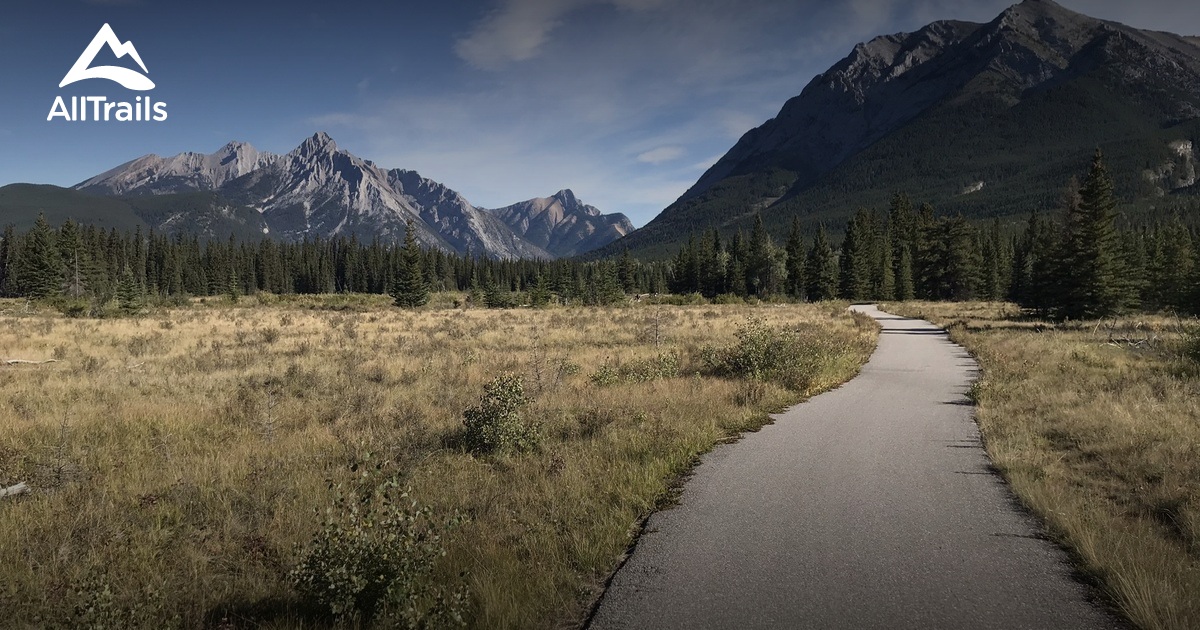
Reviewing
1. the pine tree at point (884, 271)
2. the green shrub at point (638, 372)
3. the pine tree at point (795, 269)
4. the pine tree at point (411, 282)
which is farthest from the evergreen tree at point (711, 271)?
the green shrub at point (638, 372)

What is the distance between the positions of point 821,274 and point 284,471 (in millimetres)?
76477

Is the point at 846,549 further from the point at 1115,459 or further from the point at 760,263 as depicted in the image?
the point at 760,263

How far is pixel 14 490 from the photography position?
272 inches

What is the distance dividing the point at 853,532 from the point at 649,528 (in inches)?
78.1

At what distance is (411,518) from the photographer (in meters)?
4.34

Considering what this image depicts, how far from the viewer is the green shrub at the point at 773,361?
535 inches

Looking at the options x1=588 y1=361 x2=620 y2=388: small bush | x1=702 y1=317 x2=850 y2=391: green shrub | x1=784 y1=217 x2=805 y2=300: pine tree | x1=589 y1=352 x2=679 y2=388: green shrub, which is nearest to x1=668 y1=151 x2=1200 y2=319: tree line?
x1=784 y1=217 x2=805 y2=300: pine tree

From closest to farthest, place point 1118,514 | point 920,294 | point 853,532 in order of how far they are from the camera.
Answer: point 853,532, point 1118,514, point 920,294

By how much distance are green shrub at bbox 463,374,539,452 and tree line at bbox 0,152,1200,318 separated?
114 ft

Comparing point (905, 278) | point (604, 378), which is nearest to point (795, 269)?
point (905, 278)

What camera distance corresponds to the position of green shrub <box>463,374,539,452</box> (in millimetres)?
8938

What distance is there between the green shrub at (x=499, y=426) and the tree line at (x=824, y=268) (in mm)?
34872

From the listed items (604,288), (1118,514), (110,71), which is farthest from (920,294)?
(110,71)

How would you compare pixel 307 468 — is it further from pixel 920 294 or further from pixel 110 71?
pixel 920 294
